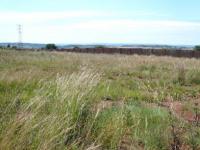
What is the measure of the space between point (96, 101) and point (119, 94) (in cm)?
539

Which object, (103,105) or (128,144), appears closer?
Result: (128,144)

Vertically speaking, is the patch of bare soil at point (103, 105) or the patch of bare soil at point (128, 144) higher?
the patch of bare soil at point (103, 105)

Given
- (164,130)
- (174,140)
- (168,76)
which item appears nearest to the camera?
(174,140)

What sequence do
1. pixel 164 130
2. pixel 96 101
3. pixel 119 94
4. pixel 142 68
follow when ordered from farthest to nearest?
pixel 142 68 → pixel 119 94 → pixel 96 101 → pixel 164 130

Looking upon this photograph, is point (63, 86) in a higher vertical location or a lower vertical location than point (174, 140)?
higher

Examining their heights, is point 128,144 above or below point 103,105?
below

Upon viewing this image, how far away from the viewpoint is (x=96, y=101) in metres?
7.95

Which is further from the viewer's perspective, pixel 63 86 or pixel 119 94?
pixel 119 94

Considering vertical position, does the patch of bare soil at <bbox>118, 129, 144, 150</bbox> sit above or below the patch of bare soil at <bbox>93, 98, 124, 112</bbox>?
below

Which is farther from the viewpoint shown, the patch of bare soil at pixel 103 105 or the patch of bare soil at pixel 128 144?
the patch of bare soil at pixel 103 105

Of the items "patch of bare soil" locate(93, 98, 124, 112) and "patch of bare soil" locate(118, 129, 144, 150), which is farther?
"patch of bare soil" locate(93, 98, 124, 112)

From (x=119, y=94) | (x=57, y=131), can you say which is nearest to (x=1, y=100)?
(x=57, y=131)

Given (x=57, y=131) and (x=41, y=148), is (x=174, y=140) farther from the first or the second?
(x=41, y=148)

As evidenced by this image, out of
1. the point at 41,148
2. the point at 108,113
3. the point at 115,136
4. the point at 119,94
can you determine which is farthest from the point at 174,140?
the point at 119,94
